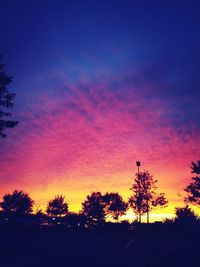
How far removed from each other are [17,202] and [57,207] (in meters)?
15.3

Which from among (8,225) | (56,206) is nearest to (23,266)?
(8,225)

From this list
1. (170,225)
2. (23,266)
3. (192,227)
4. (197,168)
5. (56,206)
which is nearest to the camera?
(23,266)

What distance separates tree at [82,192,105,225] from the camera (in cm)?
11388

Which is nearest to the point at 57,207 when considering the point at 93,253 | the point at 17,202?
the point at 17,202

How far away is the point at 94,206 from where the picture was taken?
116 m

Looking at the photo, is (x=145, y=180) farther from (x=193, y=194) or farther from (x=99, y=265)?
(x=99, y=265)

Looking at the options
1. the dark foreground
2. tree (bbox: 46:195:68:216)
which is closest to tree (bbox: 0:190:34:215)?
tree (bbox: 46:195:68:216)

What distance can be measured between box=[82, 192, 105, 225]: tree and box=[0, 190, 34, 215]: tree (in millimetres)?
19098

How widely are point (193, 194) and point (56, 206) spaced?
61.1 meters

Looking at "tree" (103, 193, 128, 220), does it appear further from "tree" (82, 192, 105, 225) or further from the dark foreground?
the dark foreground

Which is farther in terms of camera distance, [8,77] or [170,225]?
[170,225]

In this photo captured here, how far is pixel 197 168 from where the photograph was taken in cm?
7844

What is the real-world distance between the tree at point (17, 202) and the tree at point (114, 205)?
26.5m

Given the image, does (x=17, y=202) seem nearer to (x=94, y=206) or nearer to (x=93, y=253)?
(x=94, y=206)
